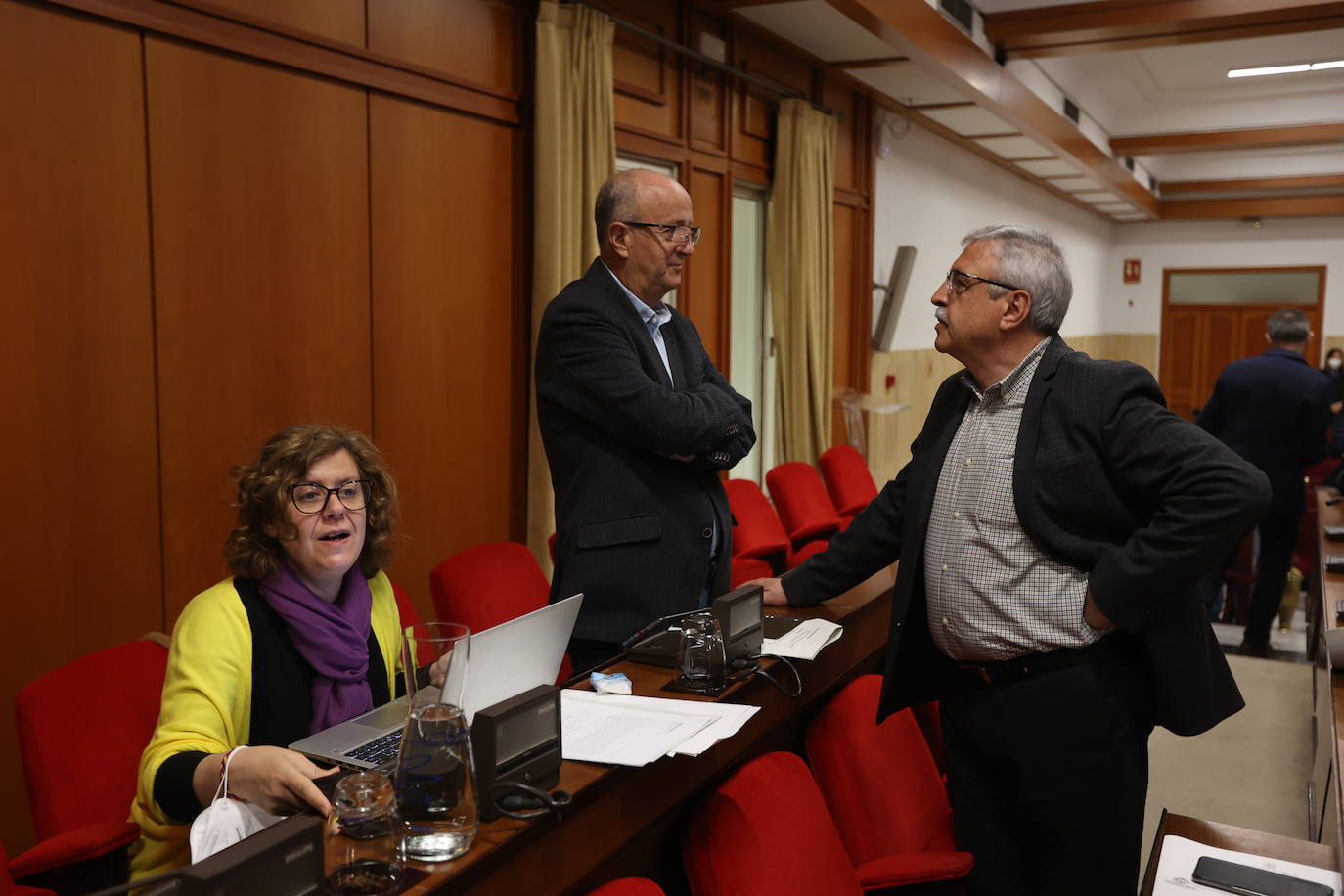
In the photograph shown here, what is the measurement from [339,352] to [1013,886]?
2514 mm

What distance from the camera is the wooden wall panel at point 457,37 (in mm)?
3709

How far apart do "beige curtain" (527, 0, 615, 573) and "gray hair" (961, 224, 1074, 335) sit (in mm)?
2403

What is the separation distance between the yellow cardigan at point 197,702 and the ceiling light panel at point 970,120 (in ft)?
21.5

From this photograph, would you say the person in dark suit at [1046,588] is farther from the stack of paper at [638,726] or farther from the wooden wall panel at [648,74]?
the wooden wall panel at [648,74]

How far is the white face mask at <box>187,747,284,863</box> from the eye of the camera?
4.47ft

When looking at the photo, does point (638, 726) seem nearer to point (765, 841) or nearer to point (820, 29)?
point (765, 841)

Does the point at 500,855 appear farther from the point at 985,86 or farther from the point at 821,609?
the point at 985,86

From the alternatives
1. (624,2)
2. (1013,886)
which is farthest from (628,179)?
(624,2)

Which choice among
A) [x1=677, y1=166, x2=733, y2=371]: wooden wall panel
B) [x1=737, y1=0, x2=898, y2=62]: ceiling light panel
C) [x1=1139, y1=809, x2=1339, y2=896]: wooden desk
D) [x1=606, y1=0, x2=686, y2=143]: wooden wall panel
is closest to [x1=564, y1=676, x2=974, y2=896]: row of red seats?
[x1=1139, y1=809, x2=1339, y2=896]: wooden desk

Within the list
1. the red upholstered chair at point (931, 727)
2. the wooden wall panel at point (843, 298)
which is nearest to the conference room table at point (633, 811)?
the red upholstered chair at point (931, 727)

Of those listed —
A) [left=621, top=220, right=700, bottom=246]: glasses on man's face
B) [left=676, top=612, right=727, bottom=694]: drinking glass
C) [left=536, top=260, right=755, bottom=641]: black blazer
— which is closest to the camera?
[left=676, top=612, right=727, bottom=694]: drinking glass

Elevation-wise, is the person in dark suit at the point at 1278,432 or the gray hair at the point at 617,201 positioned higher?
the gray hair at the point at 617,201

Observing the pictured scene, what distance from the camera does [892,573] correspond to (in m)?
3.06

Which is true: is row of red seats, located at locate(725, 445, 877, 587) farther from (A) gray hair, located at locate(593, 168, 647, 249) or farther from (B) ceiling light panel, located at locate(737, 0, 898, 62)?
(B) ceiling light panel, located at locate(737, 0, 898, 62)
